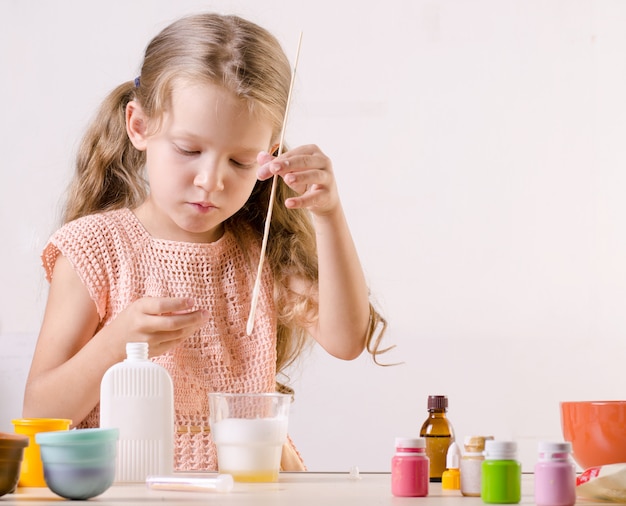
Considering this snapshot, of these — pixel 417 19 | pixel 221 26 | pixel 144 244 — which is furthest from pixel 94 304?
pixel 417 19

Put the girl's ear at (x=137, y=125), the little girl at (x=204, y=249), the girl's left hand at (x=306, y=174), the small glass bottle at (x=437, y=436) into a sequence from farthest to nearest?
the girl's ear at (x=137, y=125) < the little girl at (x=204, y=249) < the girl's left hand at (x=306, y=174) < the small glass bottle at (x=437, y=436)

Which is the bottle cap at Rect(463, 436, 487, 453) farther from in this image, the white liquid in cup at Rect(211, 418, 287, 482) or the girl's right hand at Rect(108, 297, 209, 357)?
the girl's right hand at Rect(108, 297, 209, 357)

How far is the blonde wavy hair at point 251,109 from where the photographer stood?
1.25 meters

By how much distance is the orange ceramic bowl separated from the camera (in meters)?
0.83

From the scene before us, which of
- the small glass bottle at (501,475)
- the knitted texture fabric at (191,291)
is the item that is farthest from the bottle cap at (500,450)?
the knitted texture fabric at (191,291)

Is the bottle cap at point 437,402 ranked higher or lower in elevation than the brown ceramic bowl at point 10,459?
higher

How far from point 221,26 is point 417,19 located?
1087 mm

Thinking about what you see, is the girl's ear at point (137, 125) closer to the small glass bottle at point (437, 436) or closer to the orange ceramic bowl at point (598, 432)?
the small glass bottle at point (437, 436)

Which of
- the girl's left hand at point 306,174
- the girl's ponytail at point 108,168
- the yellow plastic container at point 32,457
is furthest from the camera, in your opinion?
the girl's ponytail at point 108,168

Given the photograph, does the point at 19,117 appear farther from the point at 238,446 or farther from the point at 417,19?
the point at 238,446

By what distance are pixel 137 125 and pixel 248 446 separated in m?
0.66

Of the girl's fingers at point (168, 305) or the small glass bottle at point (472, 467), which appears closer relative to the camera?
the small glass bottle at point (472, 467)

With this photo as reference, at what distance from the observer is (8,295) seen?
7.32 feet

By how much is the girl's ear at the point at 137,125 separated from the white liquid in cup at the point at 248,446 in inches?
24.2
